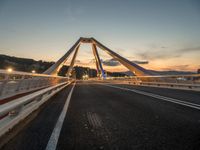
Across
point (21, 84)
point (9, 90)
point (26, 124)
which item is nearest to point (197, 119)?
point (26, 124)

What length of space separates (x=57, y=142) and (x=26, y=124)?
6.17ft

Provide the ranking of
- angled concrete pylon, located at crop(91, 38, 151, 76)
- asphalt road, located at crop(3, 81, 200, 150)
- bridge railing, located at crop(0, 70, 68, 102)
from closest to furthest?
1. asphalt road, located at crop(3, 81, 200, 150)
2. bridge railing, located at crop(0, 70, 68, 102)
3. angled concrete pylon, located at crop(91, 38, 151, 76)

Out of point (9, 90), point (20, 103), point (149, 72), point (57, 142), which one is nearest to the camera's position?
point (57, 142)

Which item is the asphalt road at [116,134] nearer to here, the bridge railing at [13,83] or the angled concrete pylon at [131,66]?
the bridge railing at [13,83]

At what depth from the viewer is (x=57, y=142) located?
3.58 metres

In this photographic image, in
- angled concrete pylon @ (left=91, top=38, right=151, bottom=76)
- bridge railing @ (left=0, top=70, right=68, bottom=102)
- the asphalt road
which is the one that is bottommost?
the asphalt road

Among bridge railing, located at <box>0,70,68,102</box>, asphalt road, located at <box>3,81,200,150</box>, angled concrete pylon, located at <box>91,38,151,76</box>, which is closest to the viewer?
asphalt road, located at <box>3,81,200,150</box>

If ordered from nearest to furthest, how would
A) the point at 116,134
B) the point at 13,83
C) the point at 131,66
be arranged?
the point at 116,134 < the point at 13,83 < the point at 131,66

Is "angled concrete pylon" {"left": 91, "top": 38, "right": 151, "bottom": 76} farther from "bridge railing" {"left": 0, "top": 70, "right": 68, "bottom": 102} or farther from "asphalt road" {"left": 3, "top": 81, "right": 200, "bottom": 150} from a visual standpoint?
"asphalt road" {"left": 3, "top": 81, "right": 200, "bottom": 150}

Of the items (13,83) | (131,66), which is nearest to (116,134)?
(13,83)

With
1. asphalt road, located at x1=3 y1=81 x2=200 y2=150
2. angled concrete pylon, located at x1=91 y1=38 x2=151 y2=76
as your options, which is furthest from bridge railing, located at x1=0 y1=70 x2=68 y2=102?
angled concrete pylon, located at x1=91 y1=38 x2=151 y2=76

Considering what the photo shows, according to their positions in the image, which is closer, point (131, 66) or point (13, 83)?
point (13, 83)

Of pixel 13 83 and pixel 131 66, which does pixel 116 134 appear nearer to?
pixel 13 83

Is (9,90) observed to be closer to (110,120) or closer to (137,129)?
(110,120)
